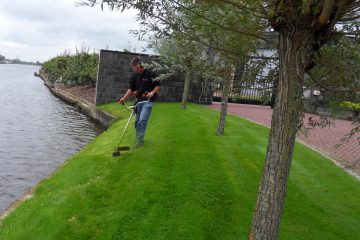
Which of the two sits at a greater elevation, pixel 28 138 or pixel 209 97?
pixel 209 97

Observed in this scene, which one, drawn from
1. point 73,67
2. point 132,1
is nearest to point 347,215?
point 132,1

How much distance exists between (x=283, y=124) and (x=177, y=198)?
9.25 feet

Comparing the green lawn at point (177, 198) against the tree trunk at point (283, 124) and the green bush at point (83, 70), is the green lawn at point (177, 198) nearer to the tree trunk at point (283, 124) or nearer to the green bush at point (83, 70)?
the tree trunk at point (283, 124)

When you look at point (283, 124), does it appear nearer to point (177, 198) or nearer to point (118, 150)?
point (177, 198)

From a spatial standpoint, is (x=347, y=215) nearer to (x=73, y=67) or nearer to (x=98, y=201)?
(x=98, y=201)

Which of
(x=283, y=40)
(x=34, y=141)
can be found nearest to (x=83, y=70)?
(x=34, y=141)

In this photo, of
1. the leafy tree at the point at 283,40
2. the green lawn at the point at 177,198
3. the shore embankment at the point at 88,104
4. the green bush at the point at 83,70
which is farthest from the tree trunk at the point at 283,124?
the green bush at the point at 83,70

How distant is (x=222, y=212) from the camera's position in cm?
564

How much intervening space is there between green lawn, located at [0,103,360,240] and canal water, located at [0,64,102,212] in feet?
3.68

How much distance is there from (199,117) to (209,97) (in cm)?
716

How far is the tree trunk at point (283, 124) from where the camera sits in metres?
3.42

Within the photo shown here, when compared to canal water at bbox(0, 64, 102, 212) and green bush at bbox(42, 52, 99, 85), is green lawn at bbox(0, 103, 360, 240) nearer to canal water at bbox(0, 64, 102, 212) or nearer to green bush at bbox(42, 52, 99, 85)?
canal water at bbox(0, 64, 102, 212)

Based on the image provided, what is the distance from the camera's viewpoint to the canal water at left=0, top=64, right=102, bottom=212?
8.88 metres

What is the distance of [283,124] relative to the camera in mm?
3486
